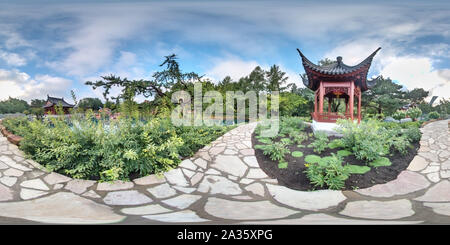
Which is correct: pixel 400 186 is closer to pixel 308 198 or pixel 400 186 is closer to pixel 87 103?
pixel 308 198

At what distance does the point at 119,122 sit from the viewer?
10.8 ft

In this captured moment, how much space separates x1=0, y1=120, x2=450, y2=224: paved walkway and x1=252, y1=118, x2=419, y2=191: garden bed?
119 mm

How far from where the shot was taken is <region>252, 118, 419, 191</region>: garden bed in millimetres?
2820


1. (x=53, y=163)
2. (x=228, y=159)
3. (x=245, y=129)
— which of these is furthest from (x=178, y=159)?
(x=245, y=129)

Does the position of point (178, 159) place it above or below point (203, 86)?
below

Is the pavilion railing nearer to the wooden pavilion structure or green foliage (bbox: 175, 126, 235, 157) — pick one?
the wooden pavilion structure

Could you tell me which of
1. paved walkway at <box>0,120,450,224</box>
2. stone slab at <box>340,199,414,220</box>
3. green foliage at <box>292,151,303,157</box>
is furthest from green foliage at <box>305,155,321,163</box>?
stone slab at <box>340,199,414,220</box>

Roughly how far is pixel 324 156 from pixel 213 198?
2.72 m

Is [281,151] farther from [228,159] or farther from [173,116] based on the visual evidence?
[173,116]

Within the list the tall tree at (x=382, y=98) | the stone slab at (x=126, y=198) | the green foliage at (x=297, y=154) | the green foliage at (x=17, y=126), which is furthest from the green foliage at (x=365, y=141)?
the tall tree at (x=382, y=98)

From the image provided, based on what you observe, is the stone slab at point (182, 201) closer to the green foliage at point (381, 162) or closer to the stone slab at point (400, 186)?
the stone slab at point (400, 186)

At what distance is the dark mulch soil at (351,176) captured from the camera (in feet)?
9.23

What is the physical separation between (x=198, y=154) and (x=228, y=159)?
66cm

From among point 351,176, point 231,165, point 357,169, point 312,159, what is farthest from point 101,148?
point 357,169
